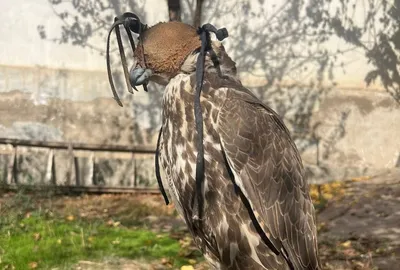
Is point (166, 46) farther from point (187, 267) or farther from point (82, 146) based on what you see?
point (82, 146)

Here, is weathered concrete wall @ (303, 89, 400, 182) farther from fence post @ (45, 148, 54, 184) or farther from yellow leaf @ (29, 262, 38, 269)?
yellow leaf @ (29, 262, 38, 269)

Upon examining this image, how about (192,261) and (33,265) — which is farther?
(192,261)

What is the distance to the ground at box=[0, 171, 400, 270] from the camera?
18.5ft

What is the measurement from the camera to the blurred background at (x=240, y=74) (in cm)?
890

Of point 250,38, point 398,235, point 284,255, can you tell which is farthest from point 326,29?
point 284,255

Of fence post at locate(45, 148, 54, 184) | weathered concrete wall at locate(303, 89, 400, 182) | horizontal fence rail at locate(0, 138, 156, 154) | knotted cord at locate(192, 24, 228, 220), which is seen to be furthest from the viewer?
weathered concrete wall at locate(303, 89, 400, 182)

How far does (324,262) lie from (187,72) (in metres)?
4.02

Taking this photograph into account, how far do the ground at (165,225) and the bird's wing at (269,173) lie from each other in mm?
3089

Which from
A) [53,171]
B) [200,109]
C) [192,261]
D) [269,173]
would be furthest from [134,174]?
[200,109]

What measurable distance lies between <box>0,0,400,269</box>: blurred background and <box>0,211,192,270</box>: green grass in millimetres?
2002

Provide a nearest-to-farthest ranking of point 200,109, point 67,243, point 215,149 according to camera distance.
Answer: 1. point 200,109
2. point 215,149
3. point 67,243

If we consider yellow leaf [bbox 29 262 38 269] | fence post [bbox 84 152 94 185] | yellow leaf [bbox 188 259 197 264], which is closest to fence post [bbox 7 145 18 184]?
fence post [bbox 84 152 94 185]

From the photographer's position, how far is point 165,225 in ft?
24.0

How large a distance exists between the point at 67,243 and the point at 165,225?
1.57 meters
